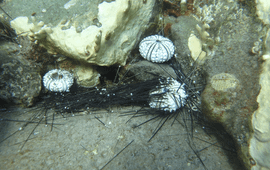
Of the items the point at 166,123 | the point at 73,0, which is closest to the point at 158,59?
the point at 166,123

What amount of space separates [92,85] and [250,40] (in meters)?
2.34

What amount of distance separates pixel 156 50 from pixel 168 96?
0.76m

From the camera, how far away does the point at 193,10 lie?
2.82 m

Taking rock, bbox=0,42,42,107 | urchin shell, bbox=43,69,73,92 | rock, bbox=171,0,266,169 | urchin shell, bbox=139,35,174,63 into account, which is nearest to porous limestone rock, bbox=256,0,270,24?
rock, bbox=171,0,266,169

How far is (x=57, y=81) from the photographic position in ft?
7.83

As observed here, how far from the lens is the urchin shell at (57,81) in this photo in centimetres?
238

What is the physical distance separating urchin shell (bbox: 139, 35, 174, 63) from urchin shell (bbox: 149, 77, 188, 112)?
15.5 inches

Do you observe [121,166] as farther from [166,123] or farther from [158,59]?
[158,59]

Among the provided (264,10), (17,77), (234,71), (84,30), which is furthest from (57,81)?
(264,10)

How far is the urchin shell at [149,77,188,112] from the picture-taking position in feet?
7.40

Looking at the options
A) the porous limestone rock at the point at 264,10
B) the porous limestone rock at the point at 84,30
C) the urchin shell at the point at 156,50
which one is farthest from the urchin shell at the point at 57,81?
the porous limestone rock at the point at 264,10

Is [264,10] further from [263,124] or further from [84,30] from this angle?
[84,30]

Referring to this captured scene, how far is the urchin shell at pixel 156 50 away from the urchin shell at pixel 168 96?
39cm

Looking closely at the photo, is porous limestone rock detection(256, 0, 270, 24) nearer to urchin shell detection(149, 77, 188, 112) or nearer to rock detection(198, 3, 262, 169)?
rock detection(198, 3, 262, 169)
